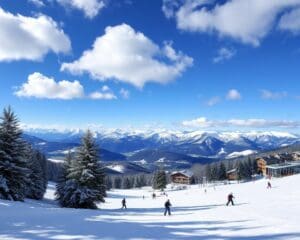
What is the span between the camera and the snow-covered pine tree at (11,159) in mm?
34531

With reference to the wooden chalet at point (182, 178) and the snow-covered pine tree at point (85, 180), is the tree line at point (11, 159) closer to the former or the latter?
the snow-covered pine tree at point (85, 180)

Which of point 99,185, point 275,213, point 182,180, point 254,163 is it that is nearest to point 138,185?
point 182,180

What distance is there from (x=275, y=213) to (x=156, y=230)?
32.2 feet

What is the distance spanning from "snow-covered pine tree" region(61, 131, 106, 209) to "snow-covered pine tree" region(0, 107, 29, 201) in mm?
4630

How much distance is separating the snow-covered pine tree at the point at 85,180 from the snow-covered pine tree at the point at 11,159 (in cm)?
463

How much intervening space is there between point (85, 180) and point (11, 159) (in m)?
7.43

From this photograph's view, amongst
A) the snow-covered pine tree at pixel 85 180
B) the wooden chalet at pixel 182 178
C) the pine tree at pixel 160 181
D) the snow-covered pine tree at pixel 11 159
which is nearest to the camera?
the snow-covered pine tree at pixel 11 159

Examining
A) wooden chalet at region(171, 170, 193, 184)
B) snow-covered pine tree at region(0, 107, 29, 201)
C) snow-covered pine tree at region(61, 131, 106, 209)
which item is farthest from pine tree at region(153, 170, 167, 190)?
snow-covered pine tree at region(0, 107, 29, 201)

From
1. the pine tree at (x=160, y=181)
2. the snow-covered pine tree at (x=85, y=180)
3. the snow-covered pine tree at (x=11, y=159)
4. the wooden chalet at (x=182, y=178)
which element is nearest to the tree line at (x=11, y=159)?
the snow-covered pine tree at (x=11, y=159)

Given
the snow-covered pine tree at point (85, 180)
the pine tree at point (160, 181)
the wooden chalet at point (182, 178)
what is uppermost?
the wooden chalet at point (182, 178)

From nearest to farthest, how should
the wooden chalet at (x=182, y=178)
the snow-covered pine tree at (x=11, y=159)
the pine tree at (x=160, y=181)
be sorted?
1. the snow-covered pine tree at (x=11, y=159)
2. the pine tree at (x=160, y=181)
3. the wooden chalet at (x=182, y=178)

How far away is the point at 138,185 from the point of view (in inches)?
6014

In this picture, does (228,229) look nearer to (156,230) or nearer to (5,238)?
(156,230)

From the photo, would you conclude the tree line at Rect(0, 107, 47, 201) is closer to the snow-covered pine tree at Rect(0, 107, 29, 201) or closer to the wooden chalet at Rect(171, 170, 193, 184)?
the snow-covered pine tree at Rect(0, 107, 29, 201)
